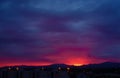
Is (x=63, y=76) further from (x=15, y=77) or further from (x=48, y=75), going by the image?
(x=15, y=77)

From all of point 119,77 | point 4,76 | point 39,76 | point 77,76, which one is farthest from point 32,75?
point 119,77

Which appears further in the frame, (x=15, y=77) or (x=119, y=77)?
(x=119, y=77)

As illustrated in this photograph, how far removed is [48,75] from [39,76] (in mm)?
1564

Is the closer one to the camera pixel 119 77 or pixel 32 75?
pixel 32 75

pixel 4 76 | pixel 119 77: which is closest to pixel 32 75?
pixel 4 76

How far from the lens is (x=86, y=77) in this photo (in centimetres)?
5425

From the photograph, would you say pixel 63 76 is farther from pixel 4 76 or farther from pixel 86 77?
pixel 4 76

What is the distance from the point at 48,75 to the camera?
51.9 m

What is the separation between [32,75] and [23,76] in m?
1.56

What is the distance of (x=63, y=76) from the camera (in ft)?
171

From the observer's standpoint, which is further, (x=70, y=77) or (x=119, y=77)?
(x=119, y=77)

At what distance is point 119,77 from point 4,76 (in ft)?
138

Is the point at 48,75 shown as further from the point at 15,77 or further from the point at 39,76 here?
the point at 15,77

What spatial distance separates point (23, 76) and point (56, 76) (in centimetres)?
575
